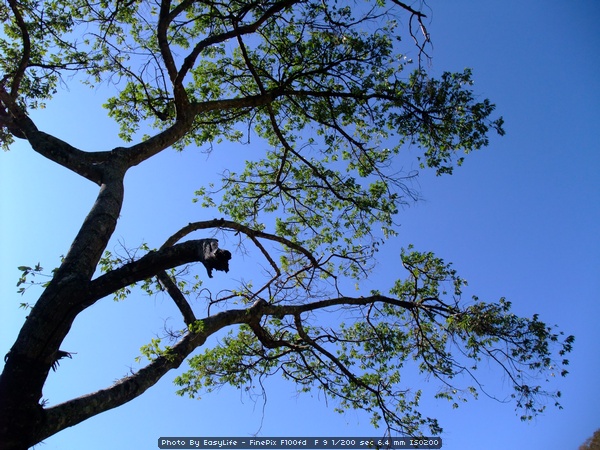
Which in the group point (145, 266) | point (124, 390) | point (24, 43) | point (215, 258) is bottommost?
point (124, 390)

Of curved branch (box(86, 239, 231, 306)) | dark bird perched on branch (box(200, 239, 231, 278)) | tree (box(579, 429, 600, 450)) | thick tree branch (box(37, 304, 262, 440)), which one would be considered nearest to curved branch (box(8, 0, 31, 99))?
curved branch (box(86, 239, 231, 306))

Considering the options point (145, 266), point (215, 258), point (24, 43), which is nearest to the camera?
point (215, 258)

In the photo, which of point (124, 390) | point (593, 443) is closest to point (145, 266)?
point (124, 390)

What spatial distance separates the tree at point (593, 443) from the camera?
3143cm

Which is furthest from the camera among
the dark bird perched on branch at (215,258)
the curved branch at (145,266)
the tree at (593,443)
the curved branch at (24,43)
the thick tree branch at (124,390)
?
the tree at (593,443)

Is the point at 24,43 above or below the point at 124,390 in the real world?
above

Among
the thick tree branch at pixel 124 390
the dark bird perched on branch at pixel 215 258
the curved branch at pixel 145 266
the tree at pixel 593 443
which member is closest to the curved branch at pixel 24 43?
the curved branch at pixel 145 266

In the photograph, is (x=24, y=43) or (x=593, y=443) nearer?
(x=24, y=43)

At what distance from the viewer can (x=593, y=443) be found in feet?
106

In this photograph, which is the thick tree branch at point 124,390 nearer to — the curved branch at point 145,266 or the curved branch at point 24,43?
the curved branch at point 145,266

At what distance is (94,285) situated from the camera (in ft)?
13.1

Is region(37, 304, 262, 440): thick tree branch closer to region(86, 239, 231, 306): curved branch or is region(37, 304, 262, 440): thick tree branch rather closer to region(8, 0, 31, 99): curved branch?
region(86, 239, 231, 306): curved branch

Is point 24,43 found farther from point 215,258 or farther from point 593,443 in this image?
point 593,443

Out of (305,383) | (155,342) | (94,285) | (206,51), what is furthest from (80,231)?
(206,51)
